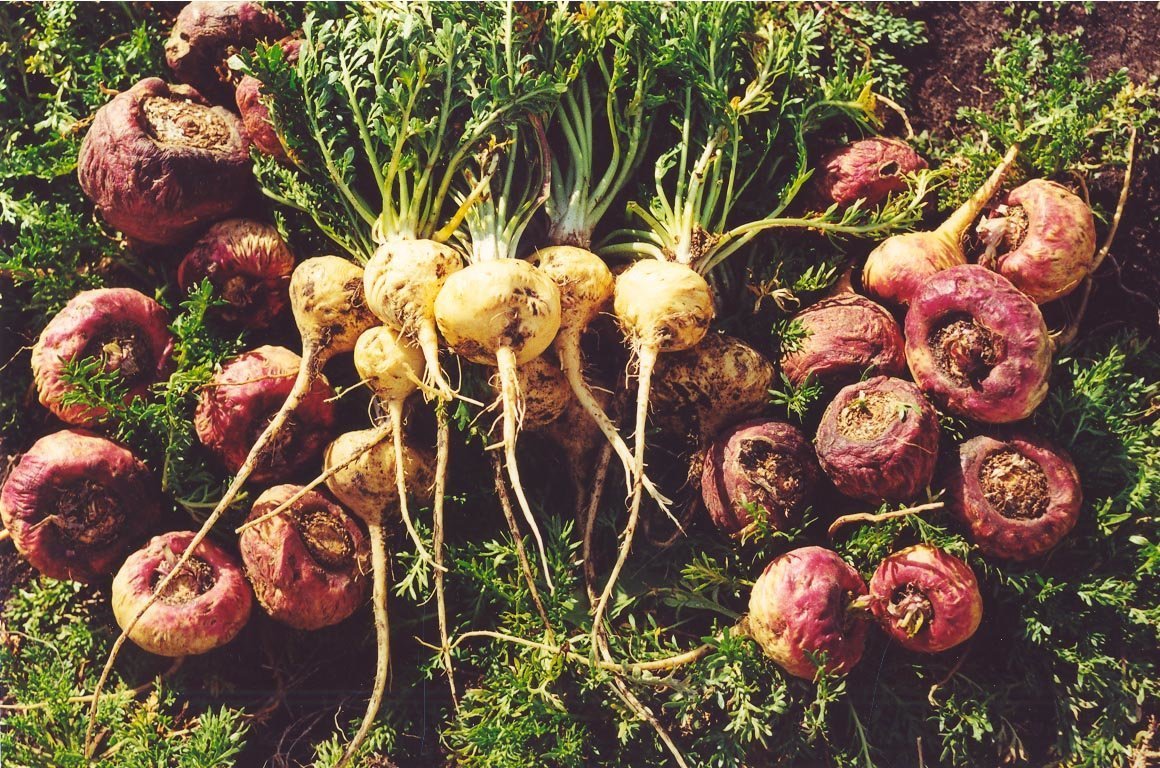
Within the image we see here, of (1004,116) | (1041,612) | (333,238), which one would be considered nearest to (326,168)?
(333,238)

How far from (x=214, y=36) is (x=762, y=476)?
2.63 metres

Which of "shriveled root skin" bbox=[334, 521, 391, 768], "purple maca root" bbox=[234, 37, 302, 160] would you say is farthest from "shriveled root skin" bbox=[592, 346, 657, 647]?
"purple maca root" bbox=[234, 37, 302, 160]

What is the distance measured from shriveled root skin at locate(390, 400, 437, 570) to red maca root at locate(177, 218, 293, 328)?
72 centimetres

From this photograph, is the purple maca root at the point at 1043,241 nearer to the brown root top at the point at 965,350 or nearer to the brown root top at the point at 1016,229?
the brown root top at the point at 1016,229

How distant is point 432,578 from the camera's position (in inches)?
134

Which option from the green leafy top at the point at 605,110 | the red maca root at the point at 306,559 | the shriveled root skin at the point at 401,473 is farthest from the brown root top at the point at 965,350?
the red maca root at the point at 306,559

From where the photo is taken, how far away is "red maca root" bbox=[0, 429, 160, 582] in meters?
3.21

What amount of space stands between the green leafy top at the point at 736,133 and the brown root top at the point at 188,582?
181cm

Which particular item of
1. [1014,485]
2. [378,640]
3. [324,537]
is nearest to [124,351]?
[324,537]

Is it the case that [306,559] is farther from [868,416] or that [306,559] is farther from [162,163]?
[868,416]

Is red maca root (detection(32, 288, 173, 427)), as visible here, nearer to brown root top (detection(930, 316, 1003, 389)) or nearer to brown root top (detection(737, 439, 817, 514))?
brown root top (detection(737, 439, 817, 514))

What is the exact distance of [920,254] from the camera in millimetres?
3287

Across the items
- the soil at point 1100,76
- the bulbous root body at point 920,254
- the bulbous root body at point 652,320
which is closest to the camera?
the bulbous root body at point 652,320

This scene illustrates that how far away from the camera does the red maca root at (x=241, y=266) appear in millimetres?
3400
